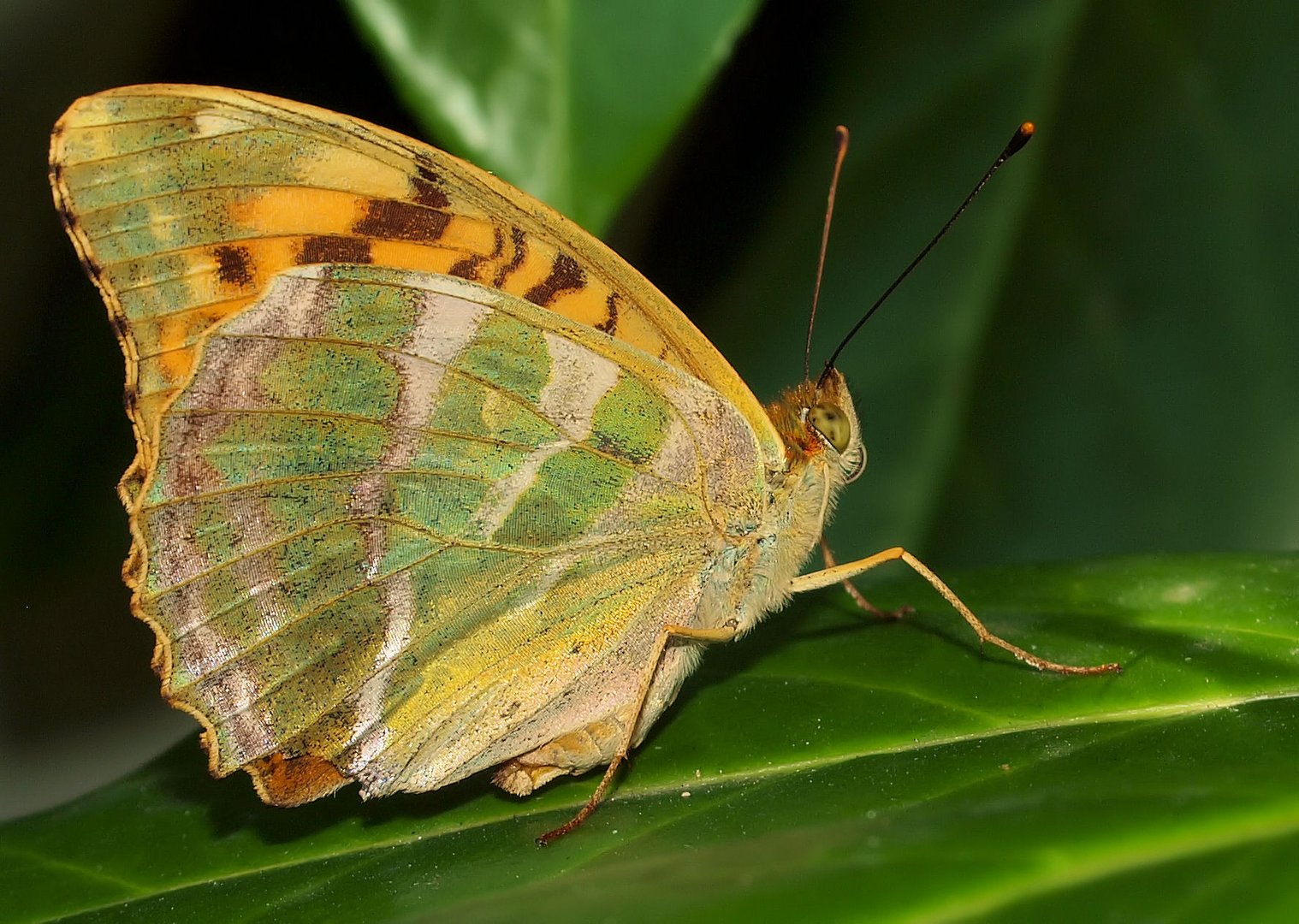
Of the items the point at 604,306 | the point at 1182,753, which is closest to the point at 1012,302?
the point at 604,306

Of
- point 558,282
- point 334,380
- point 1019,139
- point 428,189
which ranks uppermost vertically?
point 1019,139

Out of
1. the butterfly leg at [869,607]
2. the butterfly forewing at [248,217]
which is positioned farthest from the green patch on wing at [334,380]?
the butterfly leg at [869,607]

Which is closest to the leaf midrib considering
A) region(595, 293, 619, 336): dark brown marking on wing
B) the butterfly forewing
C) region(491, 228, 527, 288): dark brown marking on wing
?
the butterfly forewing

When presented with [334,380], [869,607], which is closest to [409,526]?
[334,380]

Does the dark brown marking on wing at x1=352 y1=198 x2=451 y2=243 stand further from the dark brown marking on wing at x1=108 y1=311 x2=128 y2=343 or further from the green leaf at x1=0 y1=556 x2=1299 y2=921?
the green leaf at x1=0 y1=556 x2=1299 y2=921

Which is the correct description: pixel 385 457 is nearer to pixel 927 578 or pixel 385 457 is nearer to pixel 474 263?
pixel 474 263

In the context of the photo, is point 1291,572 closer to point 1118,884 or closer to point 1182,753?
point 1182,753
